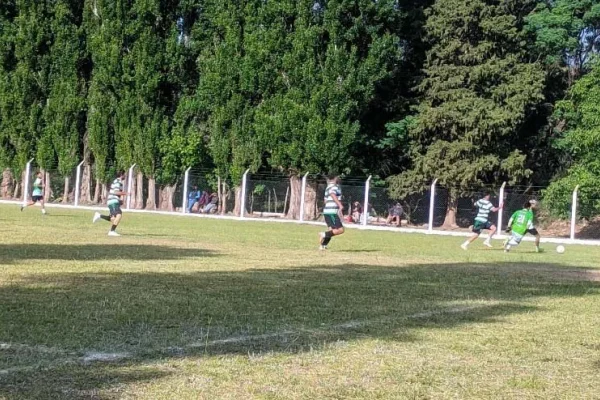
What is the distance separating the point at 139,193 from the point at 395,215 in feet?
54.7

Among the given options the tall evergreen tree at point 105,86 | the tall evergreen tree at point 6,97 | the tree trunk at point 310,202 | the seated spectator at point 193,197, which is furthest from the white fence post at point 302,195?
the tall evergreen tree at point 6,97

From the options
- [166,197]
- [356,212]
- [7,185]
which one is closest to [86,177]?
[166,197]

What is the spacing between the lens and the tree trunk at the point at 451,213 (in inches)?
1542

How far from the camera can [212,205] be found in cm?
4684

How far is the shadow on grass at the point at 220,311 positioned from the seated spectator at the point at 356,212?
87.4 ft

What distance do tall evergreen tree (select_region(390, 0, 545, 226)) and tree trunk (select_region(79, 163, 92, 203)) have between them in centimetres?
1859

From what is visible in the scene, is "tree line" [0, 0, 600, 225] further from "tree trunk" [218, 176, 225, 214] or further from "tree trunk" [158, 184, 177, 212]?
"tree trunk" [218, 176, 225, 214]

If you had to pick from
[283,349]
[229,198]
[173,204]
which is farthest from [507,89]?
[283,349]

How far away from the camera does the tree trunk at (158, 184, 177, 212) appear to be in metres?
47.8

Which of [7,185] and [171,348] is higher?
[7,185]

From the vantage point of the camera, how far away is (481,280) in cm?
1382

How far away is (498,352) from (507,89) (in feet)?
129

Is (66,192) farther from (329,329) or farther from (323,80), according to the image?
(329,329)

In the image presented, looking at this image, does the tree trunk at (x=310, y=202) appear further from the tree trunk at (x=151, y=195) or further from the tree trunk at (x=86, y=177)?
the tree trunk at (x=86, y=177)
